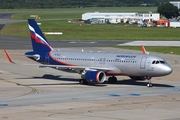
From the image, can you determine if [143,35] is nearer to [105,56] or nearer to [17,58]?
[17,58]

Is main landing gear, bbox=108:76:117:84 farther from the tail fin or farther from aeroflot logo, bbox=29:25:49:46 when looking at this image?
aeroflot logo, bbox=29:25:49:46

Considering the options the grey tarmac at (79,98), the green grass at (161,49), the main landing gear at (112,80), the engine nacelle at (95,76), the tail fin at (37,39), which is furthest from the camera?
the green grass at (161,49)

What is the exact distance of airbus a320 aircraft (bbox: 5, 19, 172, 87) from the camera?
6097 cm

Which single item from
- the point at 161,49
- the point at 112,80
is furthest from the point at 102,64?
the point at 161,49

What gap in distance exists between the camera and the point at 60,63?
66562 millimetres

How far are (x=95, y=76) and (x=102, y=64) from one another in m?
3.13

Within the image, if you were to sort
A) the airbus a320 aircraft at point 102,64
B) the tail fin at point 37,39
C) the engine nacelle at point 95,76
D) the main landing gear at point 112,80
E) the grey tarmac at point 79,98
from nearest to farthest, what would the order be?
the grey tarmac at point 79,98 < the airbus a320 aircraft at point 102,64 < the engine nacelle at point 95,76 < the main landing gear at point 112,80 < the tail fin at point 37,39

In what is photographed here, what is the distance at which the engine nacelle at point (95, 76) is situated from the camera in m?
61.2

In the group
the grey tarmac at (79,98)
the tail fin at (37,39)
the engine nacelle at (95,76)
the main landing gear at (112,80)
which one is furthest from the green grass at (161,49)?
the engine nacelle at (95,76)

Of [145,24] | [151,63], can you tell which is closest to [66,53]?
[151,63]

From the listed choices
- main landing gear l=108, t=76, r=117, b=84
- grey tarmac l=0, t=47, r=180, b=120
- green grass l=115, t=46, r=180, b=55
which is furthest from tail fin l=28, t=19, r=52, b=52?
green grass l=115, t=46, r=180, b=55

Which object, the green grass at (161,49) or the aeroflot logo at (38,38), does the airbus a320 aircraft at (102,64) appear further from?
the green grass at (161,49)

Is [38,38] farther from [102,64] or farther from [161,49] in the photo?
[161,49]

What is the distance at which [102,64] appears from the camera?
63.9 meters
